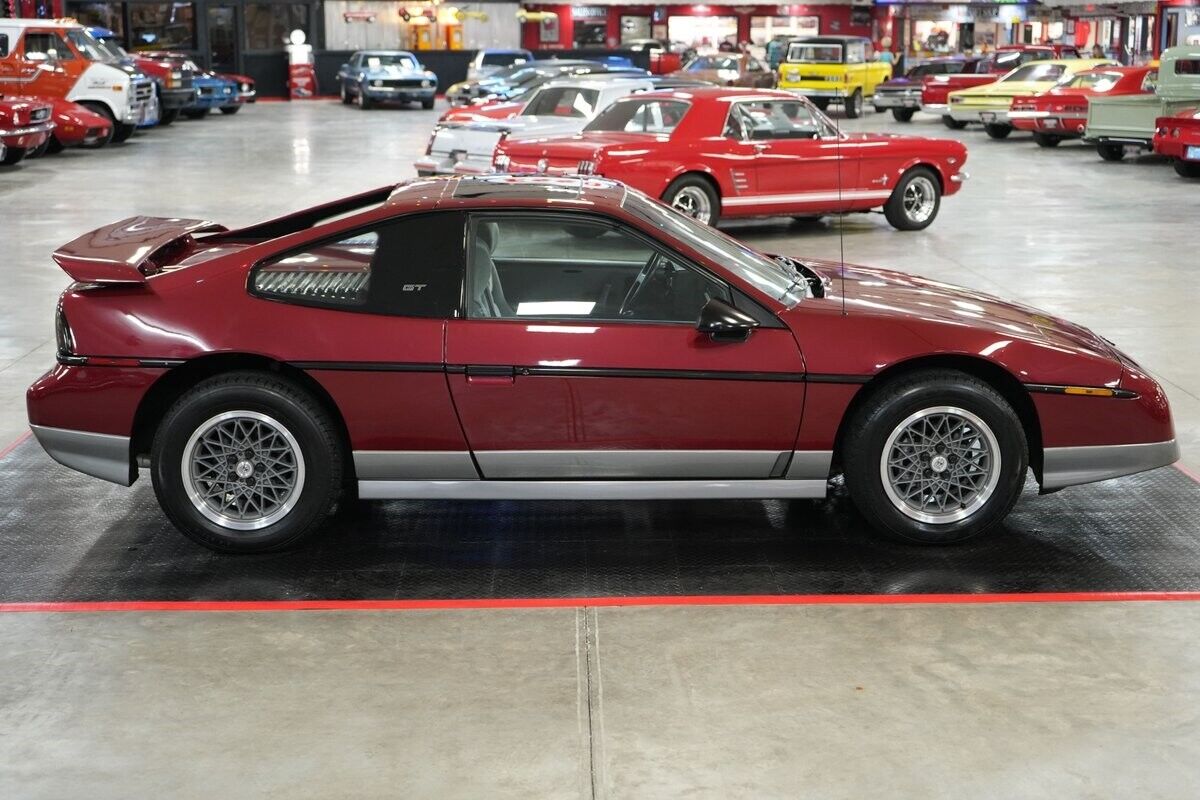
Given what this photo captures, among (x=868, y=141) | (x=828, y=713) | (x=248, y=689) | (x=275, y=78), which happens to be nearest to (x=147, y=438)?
(x=248, y=689)

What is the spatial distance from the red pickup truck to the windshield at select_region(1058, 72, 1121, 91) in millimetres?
4830

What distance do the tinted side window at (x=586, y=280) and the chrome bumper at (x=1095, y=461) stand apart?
144 centimetres

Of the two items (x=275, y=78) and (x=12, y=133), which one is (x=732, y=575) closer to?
(x=12, y=133)

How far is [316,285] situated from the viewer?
220 inches

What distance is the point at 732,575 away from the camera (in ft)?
17.8

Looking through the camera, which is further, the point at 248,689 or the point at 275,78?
the point at 275,78

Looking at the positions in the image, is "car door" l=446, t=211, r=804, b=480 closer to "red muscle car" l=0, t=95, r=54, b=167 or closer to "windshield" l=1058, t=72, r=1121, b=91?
"red muscle car" l=0, t=95, r=54, b=167

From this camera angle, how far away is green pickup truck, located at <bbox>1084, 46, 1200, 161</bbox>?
21.6m

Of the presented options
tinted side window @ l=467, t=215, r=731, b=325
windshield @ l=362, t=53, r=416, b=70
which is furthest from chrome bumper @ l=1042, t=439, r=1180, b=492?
windshield @ l=362, t=53, r=416, b=70

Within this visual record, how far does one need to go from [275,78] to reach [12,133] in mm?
24335

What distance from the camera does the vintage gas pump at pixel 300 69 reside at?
4344cm

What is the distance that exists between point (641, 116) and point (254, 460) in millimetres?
9713

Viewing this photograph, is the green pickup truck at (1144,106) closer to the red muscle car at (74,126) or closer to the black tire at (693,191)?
the black tire at (693,191)

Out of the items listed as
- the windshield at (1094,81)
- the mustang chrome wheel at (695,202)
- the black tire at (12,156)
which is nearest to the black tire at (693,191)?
the mustang chrome wheel at (695,202)
